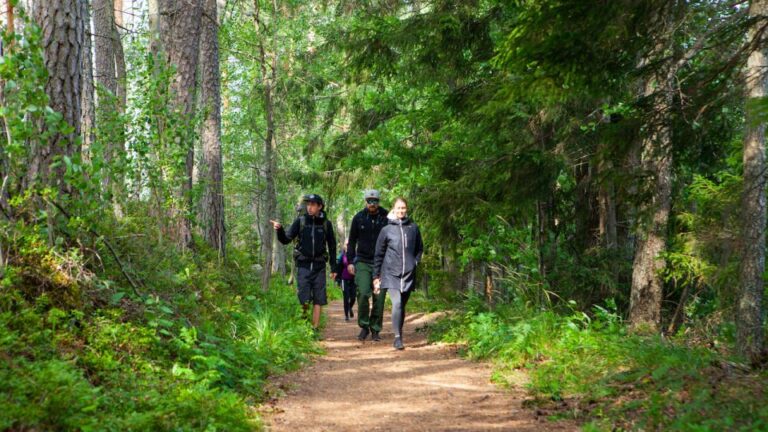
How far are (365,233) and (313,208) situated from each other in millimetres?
948

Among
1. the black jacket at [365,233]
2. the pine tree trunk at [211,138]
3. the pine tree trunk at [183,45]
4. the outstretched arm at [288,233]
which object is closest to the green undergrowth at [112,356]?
the outstretched arm at [288,233]

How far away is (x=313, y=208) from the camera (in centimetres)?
1025

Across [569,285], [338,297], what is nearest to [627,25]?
[569,285]

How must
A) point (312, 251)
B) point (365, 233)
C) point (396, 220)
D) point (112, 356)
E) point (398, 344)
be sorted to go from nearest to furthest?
point (112, 356) → point (398, 344) → point (396, 220) → point (312, 251) → point (365, 233)

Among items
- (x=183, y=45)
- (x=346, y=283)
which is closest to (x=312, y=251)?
(x=346, y=283)

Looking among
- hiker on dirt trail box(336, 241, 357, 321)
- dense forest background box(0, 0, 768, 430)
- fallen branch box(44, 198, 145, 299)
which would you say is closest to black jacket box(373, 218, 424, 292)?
dense forest background box(0, 0, 768, 430)

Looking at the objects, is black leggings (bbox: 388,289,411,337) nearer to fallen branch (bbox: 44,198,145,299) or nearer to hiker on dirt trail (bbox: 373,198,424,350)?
hiker on dirt trail (bbox: 373,198,424,350)

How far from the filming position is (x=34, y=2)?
5977 mm

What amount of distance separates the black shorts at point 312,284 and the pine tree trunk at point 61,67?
14.9ft

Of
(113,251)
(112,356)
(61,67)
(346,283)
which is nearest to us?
(112,356)

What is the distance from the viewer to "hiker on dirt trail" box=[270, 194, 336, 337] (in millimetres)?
10172

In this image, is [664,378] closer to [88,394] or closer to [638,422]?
[638,422]

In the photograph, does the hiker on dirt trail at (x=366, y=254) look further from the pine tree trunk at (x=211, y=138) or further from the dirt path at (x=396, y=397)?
the pine tree trunk at (x=211, y=138)

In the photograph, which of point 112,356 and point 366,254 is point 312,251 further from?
point 112,356
